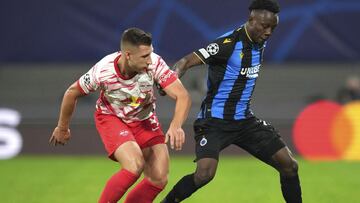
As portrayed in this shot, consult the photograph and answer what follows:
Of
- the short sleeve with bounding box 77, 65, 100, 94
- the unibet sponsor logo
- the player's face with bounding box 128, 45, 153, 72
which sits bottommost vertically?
the unibet sponsor logo

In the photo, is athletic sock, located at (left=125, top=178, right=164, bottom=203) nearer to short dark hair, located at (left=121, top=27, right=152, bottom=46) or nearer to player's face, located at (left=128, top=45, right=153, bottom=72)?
player's face, located at (left=128, top=45, right=153, bottom=72)

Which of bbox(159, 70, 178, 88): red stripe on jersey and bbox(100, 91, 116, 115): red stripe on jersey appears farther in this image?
bbox(100, 91, 116, 115): red stripe on jersey

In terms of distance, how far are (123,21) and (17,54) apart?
1.73 m

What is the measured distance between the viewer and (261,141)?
5957 mm

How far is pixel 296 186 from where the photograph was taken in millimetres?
5906

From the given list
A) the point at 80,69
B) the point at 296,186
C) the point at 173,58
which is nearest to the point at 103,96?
the point at 296,186

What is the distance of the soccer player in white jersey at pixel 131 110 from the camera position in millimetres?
5457

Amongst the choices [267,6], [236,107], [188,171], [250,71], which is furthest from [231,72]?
[188,171]

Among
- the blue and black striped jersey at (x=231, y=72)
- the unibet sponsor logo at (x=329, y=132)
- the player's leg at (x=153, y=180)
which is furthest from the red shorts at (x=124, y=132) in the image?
the unibet sponsor logo at (x=329, y=132)

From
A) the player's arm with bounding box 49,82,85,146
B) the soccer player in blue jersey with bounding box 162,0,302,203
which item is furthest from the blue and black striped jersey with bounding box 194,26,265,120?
the player's arm with bounding box 49,82,85,146

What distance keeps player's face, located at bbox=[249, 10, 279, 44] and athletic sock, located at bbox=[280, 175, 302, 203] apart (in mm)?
1215

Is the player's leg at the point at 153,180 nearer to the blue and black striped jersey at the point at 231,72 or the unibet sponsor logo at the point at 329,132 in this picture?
the blue and black striped jersey at the point at 231,72

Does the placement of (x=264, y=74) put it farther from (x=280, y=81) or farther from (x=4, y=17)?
(x=4, y=17)

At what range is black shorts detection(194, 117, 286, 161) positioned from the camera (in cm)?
593
